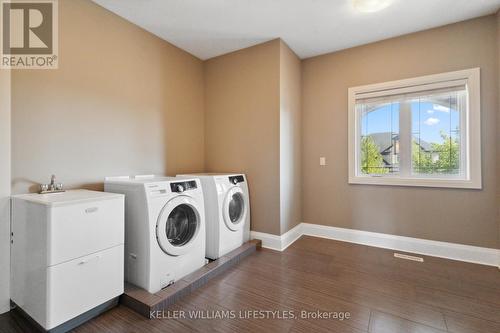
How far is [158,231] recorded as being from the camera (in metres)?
1.70

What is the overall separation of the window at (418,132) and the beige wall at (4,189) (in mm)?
3238

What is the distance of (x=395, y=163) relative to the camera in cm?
275

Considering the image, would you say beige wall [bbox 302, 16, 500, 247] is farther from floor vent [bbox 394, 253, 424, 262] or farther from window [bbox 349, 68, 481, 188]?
→ floor vent [bbox 394, 253, 424, 262]

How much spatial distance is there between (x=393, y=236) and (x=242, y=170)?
6.39 ft

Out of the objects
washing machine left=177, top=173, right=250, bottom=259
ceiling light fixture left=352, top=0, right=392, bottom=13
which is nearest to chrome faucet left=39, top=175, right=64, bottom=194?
washing machine left=177, top=173, right=250, bottom=259

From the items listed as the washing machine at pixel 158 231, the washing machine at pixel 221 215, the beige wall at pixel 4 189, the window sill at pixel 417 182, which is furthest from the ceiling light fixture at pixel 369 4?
the beige wall at pixel 4 189

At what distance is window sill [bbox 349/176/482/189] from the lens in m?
2.33

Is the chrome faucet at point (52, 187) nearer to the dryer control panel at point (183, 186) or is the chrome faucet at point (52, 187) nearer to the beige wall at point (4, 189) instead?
the beige wall at point (4, 189)

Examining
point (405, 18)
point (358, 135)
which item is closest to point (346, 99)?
point (358, 135)

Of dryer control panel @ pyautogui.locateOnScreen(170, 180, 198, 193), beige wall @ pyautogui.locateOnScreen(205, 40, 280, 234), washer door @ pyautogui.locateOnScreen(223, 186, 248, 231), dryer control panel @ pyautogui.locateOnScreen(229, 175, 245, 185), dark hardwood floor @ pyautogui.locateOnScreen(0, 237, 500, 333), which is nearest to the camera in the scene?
dark hardwood floor @ pyautogui.locateOnScreen(0, 237, 500, 333)

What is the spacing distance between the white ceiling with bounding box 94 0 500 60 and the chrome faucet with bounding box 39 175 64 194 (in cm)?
161

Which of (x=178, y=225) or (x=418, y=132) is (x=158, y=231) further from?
(x=418, y=132)

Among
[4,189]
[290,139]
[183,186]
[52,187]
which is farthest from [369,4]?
[4,189]

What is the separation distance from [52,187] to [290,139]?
7.83ft
